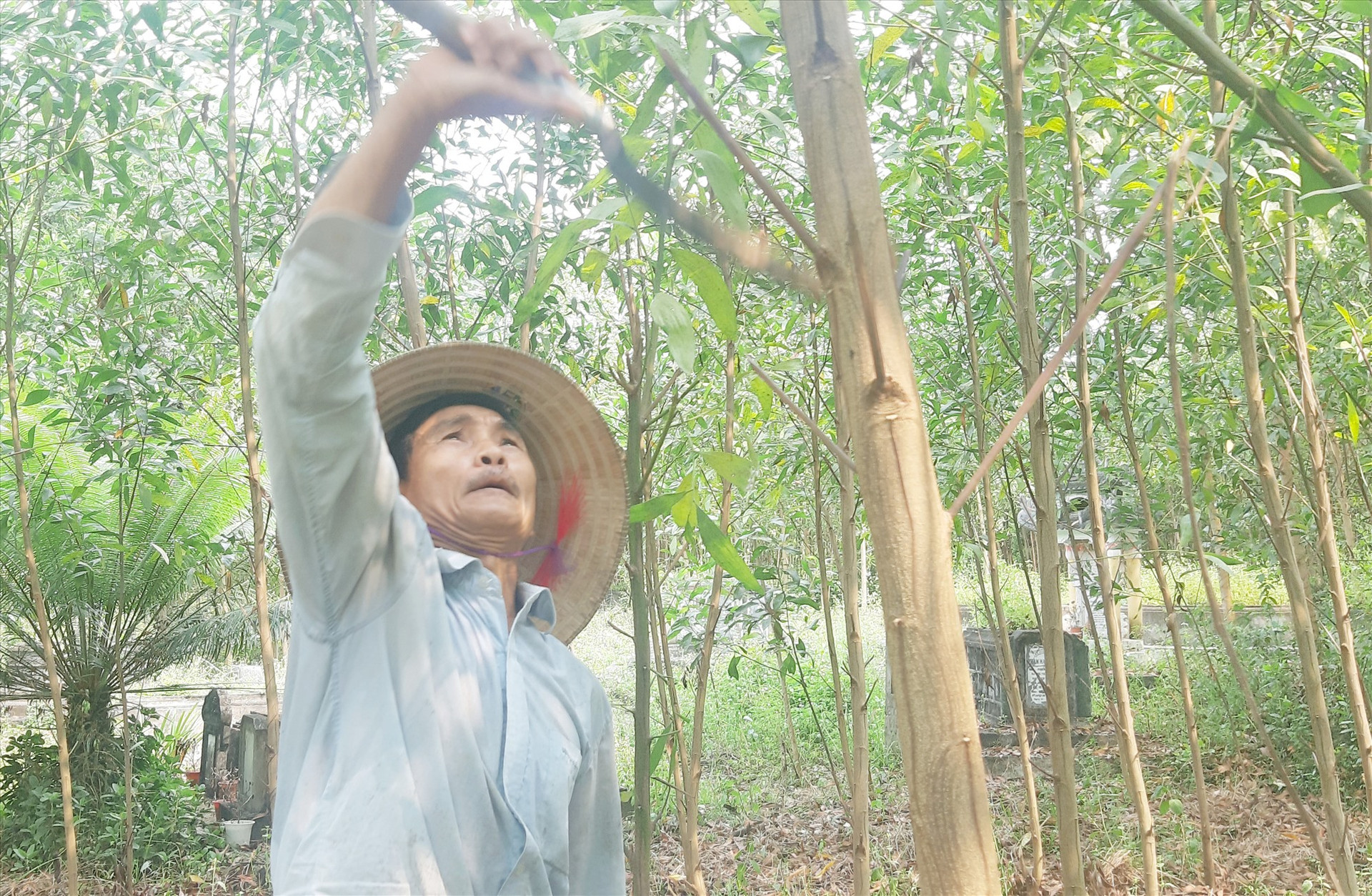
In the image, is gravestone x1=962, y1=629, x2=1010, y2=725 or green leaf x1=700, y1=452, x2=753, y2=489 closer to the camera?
green leaf x1=700, y1=452, x2=753, y2=489

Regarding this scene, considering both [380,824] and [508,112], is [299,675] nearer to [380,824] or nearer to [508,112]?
[380,824]

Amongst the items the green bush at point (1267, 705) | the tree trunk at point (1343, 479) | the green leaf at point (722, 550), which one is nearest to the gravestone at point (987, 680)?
the green bush at point (1267, 705)

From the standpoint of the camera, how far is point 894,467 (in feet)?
2.33

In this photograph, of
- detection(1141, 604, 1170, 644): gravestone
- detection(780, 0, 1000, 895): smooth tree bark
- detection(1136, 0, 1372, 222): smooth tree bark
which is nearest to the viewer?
detection(780, 0, 1000, 895): smooth tree bark

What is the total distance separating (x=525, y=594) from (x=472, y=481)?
0.58ft

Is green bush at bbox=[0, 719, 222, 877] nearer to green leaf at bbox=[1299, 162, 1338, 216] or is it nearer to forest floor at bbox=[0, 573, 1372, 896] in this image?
forest floor at bbox=[0, 573, 1372, 896]

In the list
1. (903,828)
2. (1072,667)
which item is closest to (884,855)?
(903,828)

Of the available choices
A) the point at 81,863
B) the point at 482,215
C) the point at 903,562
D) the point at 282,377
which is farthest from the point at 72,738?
the point at 903,562

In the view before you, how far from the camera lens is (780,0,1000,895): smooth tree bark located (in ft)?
2.22

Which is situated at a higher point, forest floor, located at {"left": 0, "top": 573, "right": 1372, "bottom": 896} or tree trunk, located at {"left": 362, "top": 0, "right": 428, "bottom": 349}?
tree trunk, located at {"left": 362, "top": 0, "right": 428, "bottom": 349}

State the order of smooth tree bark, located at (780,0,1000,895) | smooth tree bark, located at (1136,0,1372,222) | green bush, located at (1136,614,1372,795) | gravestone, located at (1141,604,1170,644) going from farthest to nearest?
gravestone, located at (1141,604,1170,644)
green bush, located at (1136,614,1372,795)
smooth tree bark, located at (1136,0,1372,222)
smooth tree bark, located at (780,0,1000,895)

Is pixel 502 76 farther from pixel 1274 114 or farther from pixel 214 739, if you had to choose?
pixel 214 739

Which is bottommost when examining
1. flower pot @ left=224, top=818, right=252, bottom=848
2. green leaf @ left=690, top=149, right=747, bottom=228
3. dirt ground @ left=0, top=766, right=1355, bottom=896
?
dirt ground @ left=0, top=766, right=1355, bottom=896

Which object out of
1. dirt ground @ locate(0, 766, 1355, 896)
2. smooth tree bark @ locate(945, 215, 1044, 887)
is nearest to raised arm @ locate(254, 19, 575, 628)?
smooth tree bark @ locate(945, 215, 1044, 887)
